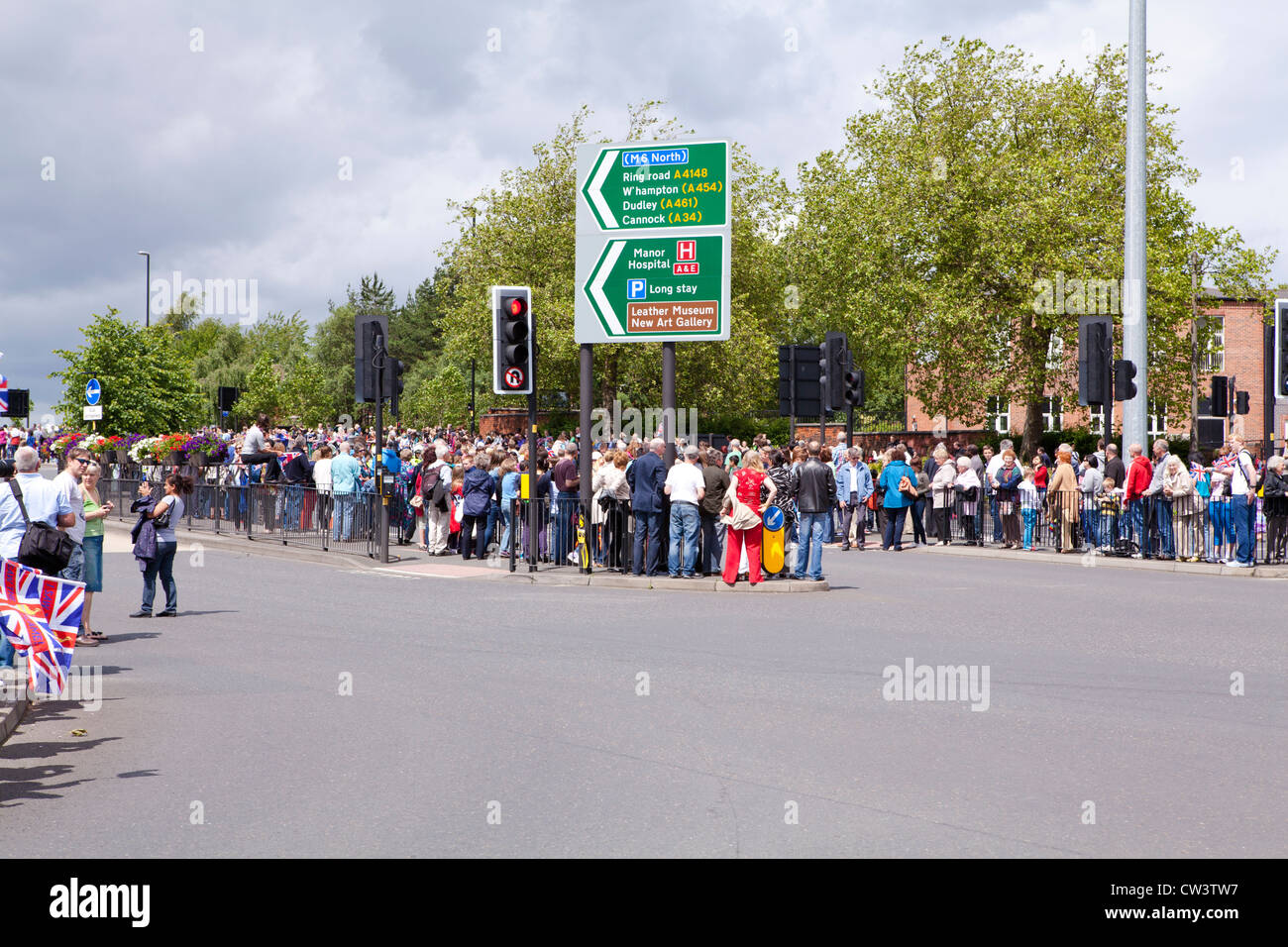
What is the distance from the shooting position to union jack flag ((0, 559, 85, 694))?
807cm

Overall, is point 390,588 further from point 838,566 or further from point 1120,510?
point 1120,510

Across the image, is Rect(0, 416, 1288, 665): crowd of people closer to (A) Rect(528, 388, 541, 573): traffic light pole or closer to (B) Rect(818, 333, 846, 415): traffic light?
(A) Rect(528, 388, 541, 573): traffic light pole

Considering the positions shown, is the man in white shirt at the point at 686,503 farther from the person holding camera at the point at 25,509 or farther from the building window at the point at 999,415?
the building window at the point at 999,415

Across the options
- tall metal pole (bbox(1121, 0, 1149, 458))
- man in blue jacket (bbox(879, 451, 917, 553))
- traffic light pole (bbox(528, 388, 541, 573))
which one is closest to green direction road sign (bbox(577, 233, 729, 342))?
traffic light pole (bbox(528, 388, 541, 573))

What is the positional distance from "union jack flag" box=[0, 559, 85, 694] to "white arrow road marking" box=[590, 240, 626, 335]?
36.7 ft

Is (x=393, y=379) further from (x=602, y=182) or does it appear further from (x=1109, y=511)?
(x=1109, y=511)

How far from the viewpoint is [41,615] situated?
8.19 metres

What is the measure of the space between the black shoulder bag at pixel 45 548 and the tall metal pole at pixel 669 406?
9173mm

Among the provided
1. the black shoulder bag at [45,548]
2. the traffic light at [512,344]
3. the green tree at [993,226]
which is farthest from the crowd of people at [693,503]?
the green tree at [993,226]

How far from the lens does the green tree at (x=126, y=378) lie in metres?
38.4

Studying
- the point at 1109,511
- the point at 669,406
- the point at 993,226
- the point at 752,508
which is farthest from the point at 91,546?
the point at 993,226

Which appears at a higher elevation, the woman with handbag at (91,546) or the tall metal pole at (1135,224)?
the tall metal pole at (1135,224)

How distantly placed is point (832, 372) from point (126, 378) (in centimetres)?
2397

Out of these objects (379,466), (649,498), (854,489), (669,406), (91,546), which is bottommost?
(91,546)
